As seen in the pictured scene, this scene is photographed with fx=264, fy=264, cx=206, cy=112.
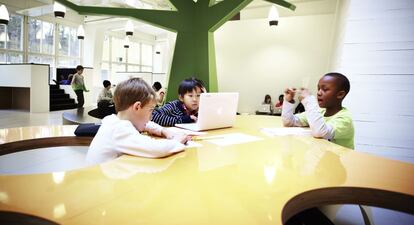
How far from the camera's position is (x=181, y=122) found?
2.10 m

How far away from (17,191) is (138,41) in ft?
53.1

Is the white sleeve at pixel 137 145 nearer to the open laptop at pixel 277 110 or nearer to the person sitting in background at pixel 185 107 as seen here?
the person sitting in background at pixel 185 107

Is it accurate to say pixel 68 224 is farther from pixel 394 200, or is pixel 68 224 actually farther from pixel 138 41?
pixel 138 41

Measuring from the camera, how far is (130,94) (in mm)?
1266

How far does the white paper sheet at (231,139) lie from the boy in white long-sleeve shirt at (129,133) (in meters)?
0.19

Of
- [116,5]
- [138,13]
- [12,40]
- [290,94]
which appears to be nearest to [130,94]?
[290,94]

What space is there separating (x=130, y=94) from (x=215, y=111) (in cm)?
73

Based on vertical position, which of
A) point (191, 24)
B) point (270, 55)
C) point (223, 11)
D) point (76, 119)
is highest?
point (270, 55)

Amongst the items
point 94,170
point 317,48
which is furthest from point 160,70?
point 94,170

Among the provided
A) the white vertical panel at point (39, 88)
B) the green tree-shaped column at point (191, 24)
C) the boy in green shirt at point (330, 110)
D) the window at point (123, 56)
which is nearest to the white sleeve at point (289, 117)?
the boy in green shirt at point (330, 110)

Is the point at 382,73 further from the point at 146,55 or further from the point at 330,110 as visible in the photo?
the point at 146,55

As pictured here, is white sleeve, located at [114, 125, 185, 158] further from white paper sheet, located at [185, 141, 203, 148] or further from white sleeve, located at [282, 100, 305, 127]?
white sleeve, located at [282, 100, 305, 127]

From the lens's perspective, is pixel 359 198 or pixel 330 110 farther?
pixel 330 110

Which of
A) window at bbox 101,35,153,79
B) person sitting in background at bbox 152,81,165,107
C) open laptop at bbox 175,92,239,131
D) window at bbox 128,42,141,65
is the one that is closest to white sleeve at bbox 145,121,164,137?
person sitting in background at bbox 152,81,165,107
